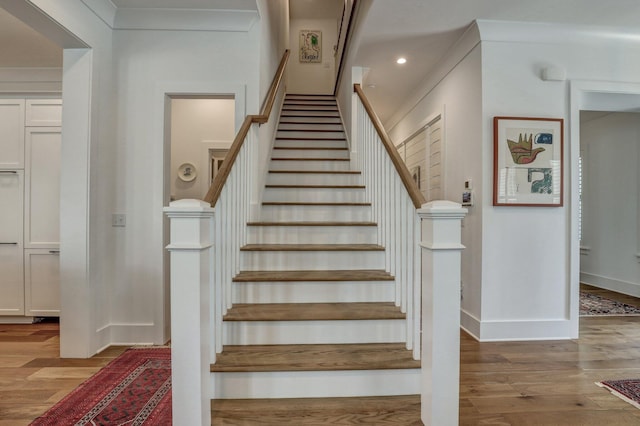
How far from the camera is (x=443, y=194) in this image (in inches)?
145

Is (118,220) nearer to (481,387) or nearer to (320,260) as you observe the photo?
(320,260)

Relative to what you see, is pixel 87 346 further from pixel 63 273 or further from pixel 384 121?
pixel 384 121

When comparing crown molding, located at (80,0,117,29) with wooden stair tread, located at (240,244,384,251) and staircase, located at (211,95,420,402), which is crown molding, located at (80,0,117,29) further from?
wooden stair tread, located at (240,244,384,251)

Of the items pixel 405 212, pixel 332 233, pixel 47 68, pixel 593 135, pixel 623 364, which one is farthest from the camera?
pixel 593 135

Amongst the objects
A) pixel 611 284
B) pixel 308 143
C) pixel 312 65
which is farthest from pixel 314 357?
pixel 312 65

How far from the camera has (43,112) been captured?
3.24 metres

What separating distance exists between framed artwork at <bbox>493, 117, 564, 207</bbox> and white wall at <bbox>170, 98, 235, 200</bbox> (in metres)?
3.31

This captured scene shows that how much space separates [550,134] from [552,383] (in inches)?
78.7

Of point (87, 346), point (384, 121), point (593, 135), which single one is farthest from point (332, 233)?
point (593, 135)

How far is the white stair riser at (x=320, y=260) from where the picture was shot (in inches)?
94.5

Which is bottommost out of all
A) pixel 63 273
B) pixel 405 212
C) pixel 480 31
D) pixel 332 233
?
pixel 63 273

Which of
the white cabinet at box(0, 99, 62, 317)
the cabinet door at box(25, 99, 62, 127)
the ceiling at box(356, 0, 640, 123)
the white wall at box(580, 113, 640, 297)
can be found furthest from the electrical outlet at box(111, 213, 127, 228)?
the white wall at box(580, 113, 640, 297)

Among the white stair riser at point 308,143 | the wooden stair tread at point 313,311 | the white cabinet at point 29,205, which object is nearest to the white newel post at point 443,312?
the wooden stair tread at point 313,311

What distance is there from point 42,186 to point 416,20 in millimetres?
3865
